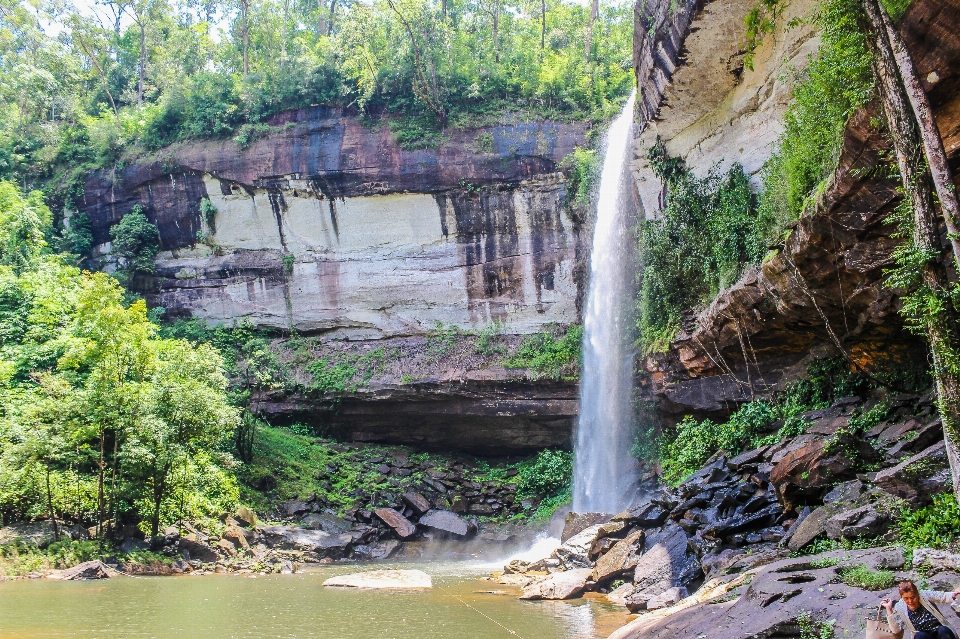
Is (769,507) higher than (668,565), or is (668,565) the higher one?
(769,507)

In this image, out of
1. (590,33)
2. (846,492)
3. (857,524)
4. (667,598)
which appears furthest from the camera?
(590,33)

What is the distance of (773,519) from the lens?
8969 mm

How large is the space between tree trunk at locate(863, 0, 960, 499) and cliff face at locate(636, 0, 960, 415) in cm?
31

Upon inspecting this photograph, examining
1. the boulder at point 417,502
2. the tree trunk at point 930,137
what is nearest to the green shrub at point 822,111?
the tree trunk at point 930,137

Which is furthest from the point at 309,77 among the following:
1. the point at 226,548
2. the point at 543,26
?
the point at 226,548

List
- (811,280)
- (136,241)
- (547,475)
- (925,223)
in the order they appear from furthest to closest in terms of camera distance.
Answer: (136,241) → (547,475) → (811,280) → (925,223)

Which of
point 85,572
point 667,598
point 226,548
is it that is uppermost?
point 667,598

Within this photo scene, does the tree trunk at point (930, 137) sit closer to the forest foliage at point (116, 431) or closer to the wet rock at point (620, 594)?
the wet rock at point (620, 594)

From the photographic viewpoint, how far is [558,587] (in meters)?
10.2

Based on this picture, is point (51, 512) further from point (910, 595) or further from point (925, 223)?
point (925, 223)

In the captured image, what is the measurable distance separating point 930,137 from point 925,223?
0.80m

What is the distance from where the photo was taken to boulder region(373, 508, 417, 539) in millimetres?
18328

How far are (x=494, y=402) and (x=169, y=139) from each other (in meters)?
17.1

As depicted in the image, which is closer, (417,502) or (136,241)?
(417,502)
